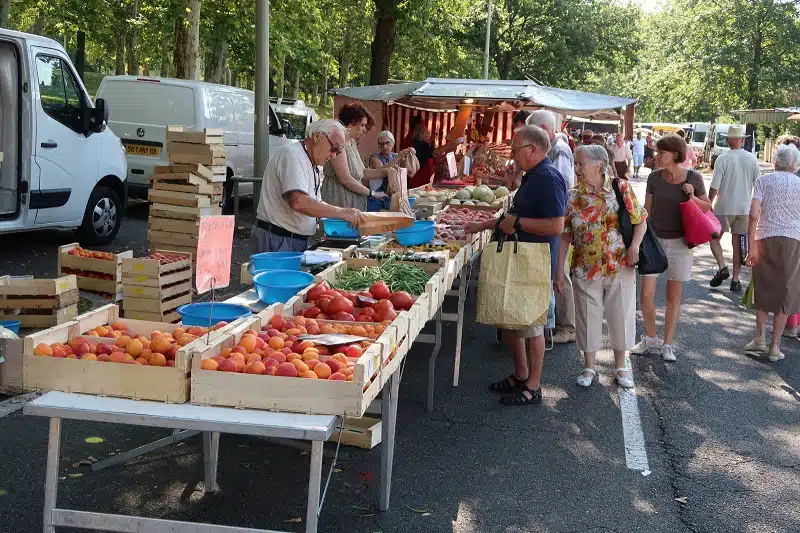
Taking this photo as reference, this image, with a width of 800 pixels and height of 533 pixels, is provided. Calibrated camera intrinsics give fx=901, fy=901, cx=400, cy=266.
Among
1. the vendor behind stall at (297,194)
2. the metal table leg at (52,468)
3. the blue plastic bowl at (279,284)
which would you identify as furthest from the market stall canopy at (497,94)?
the metal table leg at (52,468)

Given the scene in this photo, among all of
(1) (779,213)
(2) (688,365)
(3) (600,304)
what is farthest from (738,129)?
(3) (600,304)

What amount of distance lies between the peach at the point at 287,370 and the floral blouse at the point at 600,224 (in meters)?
3.77

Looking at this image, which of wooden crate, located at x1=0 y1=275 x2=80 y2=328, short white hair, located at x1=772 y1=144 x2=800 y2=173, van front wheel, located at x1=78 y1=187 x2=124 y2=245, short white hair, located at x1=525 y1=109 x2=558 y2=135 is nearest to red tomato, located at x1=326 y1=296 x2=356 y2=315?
wooden crate, located at x1=0 y1=275 x2=80 y2=328

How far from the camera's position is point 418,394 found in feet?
22.5

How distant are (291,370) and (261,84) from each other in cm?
945

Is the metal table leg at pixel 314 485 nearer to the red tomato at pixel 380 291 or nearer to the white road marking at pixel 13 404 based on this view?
the red tomato at pixel 380 291

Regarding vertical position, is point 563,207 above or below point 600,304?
above

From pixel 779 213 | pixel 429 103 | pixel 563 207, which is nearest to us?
pixel 563 207

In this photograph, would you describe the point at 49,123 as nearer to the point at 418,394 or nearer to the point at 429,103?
the point at 418,394

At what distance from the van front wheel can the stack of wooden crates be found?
142cm

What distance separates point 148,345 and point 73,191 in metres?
7.80

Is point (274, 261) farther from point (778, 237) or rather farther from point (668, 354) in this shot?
point (778, 237)

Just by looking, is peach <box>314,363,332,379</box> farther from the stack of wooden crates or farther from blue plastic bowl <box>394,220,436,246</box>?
the stack of wooden crates

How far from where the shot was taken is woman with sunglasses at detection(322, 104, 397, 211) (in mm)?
7914
